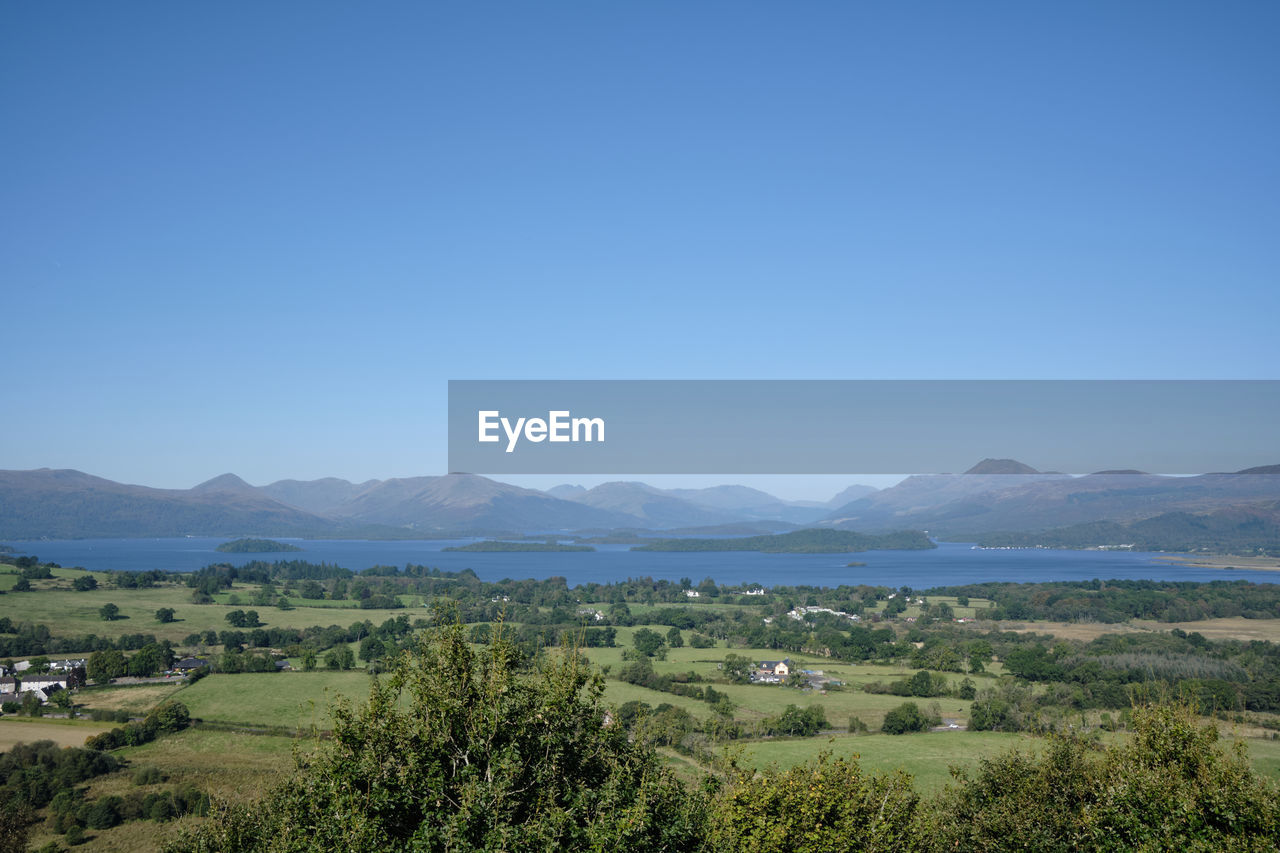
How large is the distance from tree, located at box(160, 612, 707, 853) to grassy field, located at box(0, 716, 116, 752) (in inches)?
1142

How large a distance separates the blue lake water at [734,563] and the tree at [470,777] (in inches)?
4164

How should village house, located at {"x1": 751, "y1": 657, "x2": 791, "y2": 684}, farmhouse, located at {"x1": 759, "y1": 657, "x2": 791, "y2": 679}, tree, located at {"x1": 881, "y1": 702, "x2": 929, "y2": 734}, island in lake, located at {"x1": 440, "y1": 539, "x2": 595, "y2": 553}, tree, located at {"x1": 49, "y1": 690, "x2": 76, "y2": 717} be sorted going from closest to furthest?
tree, located at {"x1": 49, "y1": 690, "x2": 76, "y2": 717}, tree, located at {"x1": 881, "y1": 702, "x2": 929, "y2": 734}, village house, located at {"x1": 751, "y1": 657, "x2": 791, "y2": 684}, farmhouse, located at {"x1": 759, "y1": 657, "x2": 791, "y2": 679}, island in lake, located at {"x1": 440, "y1": 539, "x2": 595, "y2": 553}


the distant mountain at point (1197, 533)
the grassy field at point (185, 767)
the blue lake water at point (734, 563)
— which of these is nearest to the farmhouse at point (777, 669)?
the grassy field at point (185, 767)

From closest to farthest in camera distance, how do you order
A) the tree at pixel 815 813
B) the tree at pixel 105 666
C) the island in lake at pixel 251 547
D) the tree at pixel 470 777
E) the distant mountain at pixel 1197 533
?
the tree at pixel 470 777, the tree at pixel 815 813, the tree at pixel 105 666, the distant mountain at pixel 1197 533, the island in lake at pixel 251 547

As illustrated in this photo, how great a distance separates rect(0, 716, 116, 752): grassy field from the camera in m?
29.4

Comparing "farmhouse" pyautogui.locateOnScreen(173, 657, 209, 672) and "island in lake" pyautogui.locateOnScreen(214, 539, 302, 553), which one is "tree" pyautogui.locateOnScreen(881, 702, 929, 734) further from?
"island in lake" pyautogui.locateOnScreen(214, 539, 302, 553)

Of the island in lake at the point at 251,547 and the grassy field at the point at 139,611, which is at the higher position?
the grassy field at the point at 139,611

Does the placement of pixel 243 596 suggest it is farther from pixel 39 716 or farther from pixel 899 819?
pixel 899 819

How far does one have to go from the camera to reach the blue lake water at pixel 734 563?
11819 cm

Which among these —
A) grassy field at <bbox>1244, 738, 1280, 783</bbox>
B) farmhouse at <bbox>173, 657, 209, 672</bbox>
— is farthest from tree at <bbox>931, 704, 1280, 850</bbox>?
farmhouse at <bbox>173, 657, 209, 672</bbox>

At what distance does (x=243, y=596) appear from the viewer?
84062 mm

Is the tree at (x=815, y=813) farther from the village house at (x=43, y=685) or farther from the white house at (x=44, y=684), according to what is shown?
the white house at (x=44, y=684)

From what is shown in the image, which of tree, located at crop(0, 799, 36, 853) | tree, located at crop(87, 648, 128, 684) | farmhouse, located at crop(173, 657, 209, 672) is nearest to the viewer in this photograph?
tree, located at crop(0, 799, 36, 853)

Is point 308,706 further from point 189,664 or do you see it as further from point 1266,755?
point 1266,755
